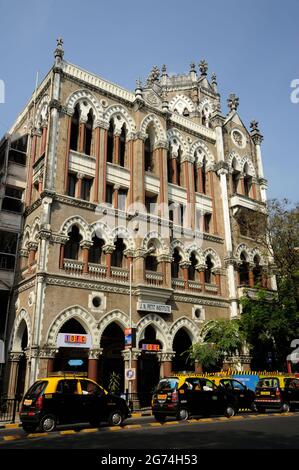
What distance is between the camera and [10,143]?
31.5m

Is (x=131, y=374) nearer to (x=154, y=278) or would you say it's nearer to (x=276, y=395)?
(x=154, y=278)

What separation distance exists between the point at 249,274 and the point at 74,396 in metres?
22.1

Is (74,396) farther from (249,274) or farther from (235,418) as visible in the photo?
(249,274)

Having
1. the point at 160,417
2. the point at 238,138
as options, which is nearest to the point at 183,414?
the point at 160,417

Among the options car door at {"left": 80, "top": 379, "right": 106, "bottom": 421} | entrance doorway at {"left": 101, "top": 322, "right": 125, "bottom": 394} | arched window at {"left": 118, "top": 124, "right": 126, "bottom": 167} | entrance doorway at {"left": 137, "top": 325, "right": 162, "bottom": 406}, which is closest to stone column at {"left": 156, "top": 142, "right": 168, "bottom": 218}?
arched window at {"left": 118, "top": 124, "right": 126, "bottom": 167}

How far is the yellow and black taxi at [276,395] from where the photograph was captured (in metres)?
19.3

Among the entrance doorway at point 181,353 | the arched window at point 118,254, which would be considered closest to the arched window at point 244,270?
the entrance doorway at point 181,353

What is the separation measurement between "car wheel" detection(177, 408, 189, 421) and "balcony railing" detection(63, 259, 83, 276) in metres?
10.9

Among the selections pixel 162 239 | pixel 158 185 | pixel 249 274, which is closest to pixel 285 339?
pixel 249 274

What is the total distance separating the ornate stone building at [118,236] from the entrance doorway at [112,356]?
0.07 m

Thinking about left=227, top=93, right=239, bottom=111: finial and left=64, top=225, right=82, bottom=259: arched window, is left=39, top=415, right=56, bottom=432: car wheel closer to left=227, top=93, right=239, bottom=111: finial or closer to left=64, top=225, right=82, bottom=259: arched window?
left=64, top=225, right=82, bottom=259: arched window

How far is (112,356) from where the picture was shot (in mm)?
28359

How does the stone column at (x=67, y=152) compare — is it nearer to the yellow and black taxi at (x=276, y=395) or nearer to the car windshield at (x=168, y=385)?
the car windshield at (x=168, y=385)

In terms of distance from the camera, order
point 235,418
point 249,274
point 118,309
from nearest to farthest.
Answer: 1. point 235,418
2. point 118,309
3. point 249,274
